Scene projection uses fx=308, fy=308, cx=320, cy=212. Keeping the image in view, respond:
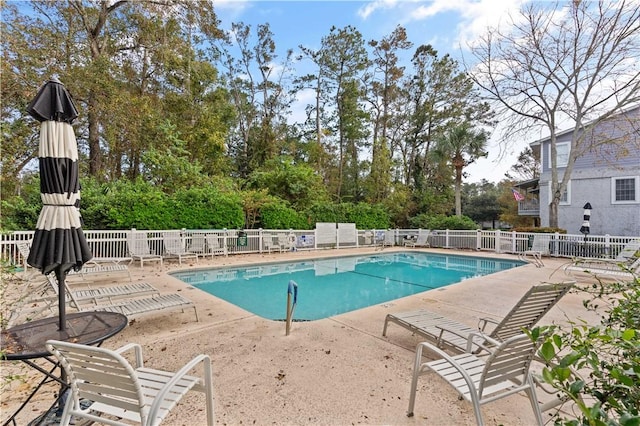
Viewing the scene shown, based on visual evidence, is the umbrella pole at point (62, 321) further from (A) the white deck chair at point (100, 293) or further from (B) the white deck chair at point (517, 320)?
(B) the white deck chair at point (517, 320)

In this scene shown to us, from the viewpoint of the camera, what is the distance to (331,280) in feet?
28.9

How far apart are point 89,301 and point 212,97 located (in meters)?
15.9

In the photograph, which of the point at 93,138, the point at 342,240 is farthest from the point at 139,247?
the point at 342,240

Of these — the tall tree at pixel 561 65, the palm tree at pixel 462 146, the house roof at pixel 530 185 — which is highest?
the tall tree at pixel 561 65

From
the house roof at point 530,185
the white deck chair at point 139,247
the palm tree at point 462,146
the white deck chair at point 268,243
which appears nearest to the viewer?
the white deck chair at point 139,247

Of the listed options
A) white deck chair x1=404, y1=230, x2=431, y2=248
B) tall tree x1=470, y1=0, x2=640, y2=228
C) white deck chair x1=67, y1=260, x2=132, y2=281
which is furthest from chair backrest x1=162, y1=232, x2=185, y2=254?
tall tree x1=470, y1=0, x2=640, y2=228

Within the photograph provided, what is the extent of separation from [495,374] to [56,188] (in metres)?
3.51

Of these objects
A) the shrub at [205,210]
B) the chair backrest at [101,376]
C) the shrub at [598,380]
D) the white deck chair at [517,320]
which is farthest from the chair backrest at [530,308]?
the shrub at [205,210]

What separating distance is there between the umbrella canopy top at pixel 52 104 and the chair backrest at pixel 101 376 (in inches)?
70.9

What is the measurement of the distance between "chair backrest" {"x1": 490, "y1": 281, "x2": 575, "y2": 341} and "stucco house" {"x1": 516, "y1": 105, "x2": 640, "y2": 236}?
47.8 ft

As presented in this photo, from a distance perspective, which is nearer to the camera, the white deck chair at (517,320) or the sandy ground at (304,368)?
the sandy ground at (304,368)

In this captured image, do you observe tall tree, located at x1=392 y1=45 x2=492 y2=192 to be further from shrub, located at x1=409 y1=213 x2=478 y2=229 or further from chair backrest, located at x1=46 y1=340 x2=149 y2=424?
chair backrest, located at x1=46 y1=340 x2=149 y2=424

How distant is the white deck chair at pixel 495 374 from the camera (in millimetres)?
→ 1938

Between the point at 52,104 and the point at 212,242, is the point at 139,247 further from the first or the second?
the point at 52,104
